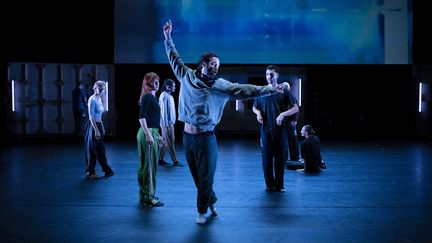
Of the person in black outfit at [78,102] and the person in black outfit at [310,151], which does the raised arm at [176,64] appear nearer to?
the person in black outfit at [310,151]

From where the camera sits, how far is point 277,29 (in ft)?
43.7

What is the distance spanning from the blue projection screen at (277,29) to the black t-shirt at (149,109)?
307 inches

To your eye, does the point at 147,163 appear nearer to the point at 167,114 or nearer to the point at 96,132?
the point at 96,132

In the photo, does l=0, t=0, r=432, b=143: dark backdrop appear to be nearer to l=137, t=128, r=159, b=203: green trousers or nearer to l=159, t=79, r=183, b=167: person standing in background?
l=159, t=79, r=183, b=167: person standing in background

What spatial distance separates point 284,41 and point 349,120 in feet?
10.7

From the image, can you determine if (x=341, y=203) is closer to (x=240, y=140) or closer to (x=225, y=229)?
(x=225, y=229)

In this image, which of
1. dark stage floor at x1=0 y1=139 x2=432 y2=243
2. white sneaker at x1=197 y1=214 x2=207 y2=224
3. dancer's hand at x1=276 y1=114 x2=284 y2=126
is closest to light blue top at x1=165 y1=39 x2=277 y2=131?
white sneaker at x1=197 y1=214 x2=207 y2=224

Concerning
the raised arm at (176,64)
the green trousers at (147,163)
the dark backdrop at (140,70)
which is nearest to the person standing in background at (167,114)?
the green trousers at (147,163)

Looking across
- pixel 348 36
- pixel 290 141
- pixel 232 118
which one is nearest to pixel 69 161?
pixel 290 141

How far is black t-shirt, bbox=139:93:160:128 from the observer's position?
5.57 m

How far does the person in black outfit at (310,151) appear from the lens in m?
7.95

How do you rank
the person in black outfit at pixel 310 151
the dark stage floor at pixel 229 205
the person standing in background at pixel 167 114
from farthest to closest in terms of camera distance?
the person standing in background at pixel 167 114 < the person in black outfit at pixel 310 151 < the dark stage floor at pixel 229 205

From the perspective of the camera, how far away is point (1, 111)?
1284 centimetres

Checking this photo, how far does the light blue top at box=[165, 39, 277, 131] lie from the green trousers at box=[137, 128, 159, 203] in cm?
85
